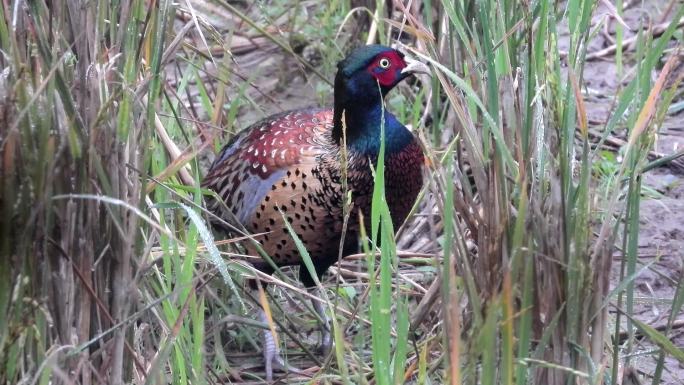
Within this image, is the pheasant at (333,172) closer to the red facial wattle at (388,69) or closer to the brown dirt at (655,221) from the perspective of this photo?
the red facial wattle at (388,69)

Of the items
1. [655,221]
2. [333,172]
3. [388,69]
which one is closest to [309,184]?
[333,172]

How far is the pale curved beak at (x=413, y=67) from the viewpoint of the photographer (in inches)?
154

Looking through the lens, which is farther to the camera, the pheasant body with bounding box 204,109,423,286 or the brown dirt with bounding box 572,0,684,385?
the pheasant body with bounding box 204,109,423,286

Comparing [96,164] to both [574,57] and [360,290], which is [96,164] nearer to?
[574,57]

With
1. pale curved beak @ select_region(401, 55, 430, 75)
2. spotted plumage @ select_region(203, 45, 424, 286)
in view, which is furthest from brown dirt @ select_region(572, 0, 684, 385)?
spotted plumage @ select_region(203, 45, 424, 286)

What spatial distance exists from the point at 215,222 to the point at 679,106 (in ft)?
7.34

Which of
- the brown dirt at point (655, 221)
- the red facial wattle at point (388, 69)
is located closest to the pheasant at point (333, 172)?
the red facial wattle at point (388, 69)

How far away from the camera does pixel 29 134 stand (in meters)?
2.34

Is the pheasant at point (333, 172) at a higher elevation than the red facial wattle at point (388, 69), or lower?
lower

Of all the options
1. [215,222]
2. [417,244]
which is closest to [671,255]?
[417,244]

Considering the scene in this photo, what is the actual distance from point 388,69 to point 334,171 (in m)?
0.36

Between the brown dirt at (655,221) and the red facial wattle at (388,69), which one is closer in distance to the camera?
the brown dirt at (655,221)

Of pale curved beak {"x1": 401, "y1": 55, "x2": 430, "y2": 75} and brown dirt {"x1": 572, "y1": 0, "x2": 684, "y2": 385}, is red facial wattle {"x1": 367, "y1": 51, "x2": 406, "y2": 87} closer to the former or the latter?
pale curved beak {"x1": 401, "y1": 55, "x2": 430, "y2": 75}

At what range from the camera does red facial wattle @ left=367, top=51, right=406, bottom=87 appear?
12.9ft
